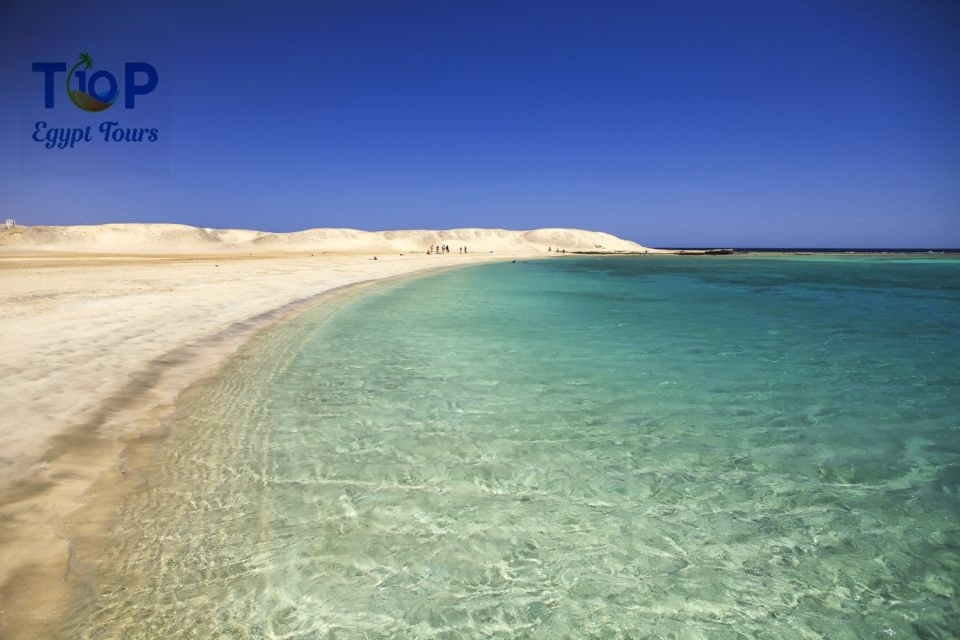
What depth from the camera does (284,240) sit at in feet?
349

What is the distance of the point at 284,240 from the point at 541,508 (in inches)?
4448

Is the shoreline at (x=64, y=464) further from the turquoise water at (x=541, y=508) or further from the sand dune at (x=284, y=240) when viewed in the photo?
the sand dune at (x=284, y=240)

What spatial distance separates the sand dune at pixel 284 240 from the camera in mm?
82625

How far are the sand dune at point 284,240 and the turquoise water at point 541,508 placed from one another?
73.5 metres

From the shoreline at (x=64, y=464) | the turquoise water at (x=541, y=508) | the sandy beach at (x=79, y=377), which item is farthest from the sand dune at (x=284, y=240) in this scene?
the turquoise water at (x=541, y=508)

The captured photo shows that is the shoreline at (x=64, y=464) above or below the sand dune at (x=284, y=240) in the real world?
below

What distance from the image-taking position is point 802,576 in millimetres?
2998

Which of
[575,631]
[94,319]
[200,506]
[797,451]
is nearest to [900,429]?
[797,451]

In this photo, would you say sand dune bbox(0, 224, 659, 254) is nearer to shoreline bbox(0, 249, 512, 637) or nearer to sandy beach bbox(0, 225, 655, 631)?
sandy beach bbox(0, 225, 655, 631)

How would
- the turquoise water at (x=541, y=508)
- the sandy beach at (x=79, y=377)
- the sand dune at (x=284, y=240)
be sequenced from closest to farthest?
1. the turquoise water at (x=541, y=508)
2. the sandy beach at (x=79, y=377)
3. the sand dune at (x=284, y=240)

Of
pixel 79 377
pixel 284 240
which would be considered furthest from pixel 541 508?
pixel 284 240

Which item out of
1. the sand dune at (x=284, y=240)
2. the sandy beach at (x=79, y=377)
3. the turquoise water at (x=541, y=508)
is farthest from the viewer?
the sand dune at (x=284, y=240)

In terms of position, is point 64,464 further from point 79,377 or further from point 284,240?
A: point 284,240

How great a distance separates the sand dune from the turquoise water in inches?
2895
